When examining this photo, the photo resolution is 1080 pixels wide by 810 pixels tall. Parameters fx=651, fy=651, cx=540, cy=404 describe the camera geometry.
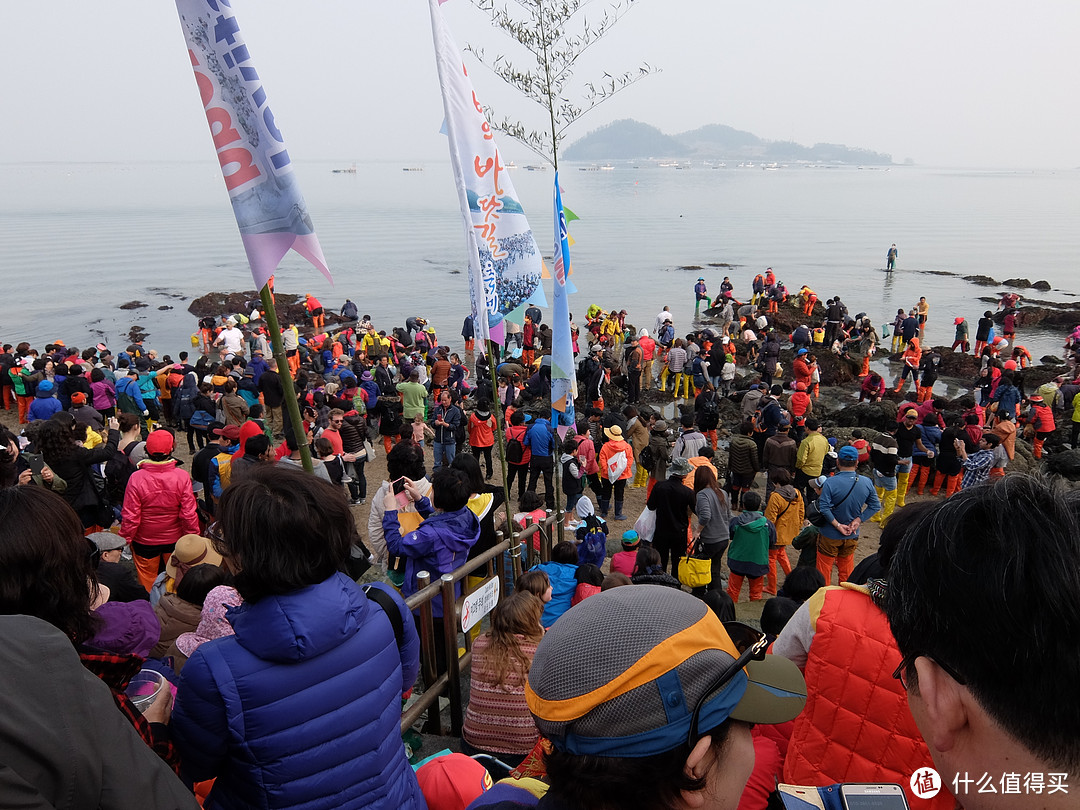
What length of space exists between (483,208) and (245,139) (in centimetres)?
221

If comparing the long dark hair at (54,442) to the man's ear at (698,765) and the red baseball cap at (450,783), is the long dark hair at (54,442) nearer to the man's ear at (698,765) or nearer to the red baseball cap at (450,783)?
the red baseball cap at (450,783)

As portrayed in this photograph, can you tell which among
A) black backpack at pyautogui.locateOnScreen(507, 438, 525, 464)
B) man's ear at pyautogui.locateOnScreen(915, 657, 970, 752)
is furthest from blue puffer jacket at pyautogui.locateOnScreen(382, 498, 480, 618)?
black backpack at pyautogui.locateOnScreen(507, 438, 525, 464)

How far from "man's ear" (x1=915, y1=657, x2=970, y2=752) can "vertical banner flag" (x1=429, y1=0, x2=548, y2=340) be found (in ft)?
12.2

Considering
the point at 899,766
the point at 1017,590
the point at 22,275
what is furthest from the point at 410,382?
the point at 22,275

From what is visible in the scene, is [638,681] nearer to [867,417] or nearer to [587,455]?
[587,455]

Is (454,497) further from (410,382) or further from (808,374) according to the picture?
(808,374)

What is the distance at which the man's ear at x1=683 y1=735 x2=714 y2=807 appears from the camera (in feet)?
4.08

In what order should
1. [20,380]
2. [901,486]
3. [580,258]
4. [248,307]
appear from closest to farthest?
[901,486], [20,380], [248,307], [580,258]

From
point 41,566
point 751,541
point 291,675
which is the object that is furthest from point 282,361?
point 751,541

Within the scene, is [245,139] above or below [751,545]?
above

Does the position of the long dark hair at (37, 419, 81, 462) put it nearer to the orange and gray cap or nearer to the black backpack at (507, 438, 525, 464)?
the black backpack at (507, 438, 525, 464)

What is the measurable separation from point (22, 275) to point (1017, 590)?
6050 centimetres

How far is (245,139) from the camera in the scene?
255 centimetres

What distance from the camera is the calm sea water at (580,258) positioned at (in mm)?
36969
